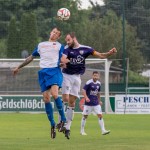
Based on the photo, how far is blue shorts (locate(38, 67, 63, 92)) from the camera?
17.2m

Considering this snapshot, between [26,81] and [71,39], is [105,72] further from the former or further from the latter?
[71,39]

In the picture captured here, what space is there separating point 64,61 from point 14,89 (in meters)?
23.8

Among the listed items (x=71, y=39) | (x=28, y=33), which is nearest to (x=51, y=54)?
(x=71, y=39)

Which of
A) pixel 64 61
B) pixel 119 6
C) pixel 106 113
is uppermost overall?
pixel 119 6

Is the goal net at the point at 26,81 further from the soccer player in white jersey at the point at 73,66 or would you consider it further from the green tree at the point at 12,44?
the soccer player in white jersey at the point at 73,66

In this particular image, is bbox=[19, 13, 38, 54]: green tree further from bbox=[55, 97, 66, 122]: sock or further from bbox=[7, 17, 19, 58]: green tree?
bbox=[55, 97, 66, 122]: sock

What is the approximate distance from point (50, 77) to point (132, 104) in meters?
24.3

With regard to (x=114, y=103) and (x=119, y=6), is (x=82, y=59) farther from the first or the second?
(x=119, y=6)

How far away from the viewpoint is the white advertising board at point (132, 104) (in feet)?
134

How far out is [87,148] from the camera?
1475 cm

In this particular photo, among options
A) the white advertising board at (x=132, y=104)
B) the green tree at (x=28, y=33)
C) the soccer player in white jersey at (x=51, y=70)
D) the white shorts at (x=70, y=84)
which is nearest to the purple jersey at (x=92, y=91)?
the white shorts at (x=70, y=84)

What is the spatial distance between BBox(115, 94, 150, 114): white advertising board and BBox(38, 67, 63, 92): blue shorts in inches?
936

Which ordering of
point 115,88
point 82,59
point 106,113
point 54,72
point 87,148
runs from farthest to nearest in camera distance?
point 115,88
point 106,113
point 82,59
point 54,72
point 87,148


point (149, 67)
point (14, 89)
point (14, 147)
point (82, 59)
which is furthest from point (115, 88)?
point (14, 147)
